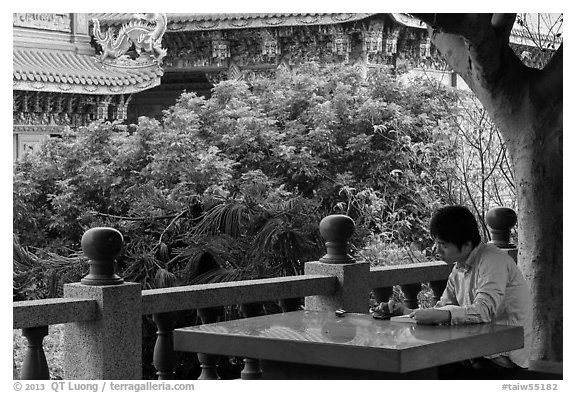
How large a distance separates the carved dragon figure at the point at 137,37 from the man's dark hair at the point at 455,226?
43.5ft

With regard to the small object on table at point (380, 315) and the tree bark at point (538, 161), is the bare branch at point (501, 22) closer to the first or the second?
the tree bark at point (538, 161)

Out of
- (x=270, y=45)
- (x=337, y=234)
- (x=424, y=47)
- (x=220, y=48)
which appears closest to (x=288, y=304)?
(x=337, y=234)

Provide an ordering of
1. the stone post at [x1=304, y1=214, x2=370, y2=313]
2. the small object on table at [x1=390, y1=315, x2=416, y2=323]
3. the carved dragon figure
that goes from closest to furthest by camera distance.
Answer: the small object on table at [x1=390, y1=315, x2=416, y2=323]
the stone post at [x1=304, y1=214, x2=370, y2=313]
the carved dragon figure

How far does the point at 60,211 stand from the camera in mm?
12555

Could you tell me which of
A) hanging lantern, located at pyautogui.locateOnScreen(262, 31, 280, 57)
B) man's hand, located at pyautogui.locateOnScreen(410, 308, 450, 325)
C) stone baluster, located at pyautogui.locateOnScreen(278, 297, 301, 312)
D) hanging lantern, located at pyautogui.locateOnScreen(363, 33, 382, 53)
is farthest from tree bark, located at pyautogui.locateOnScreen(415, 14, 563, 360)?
hanging lantern, located at pyautogui.locateOnScreen(262, 31, 280, 57)

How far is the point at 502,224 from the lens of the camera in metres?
6.77

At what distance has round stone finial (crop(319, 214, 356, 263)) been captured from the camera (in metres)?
5.73

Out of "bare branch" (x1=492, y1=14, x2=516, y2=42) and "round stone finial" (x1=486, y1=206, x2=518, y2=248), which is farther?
"round stone finial" (x1=486, y1=206, x2=518, y2=248)

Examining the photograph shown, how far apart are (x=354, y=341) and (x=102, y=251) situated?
144 cm

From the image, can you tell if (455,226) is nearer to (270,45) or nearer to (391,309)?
(391,309)

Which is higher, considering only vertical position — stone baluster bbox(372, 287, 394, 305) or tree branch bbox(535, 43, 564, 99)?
tree branch bbox(535, 43, 564, 99)

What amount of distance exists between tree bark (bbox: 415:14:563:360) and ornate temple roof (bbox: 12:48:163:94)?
11780mm

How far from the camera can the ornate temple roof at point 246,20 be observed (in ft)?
53.5

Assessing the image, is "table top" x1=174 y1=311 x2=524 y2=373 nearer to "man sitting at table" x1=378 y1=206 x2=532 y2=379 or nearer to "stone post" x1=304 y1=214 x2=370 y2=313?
"man sitting at table" x1=378 y1=206 x2=532 y2=379
